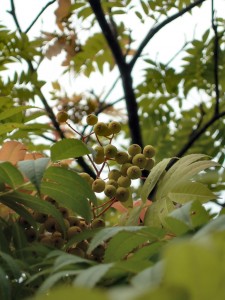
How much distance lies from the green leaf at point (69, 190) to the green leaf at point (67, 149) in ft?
0.08

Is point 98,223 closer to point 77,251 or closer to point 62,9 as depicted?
point 77,251

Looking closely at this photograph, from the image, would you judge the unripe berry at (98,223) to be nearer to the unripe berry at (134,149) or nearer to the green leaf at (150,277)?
the unripe berry at (134,149)

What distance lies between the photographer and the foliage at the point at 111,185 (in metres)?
0.46

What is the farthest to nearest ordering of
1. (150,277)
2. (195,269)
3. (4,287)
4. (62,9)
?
1. (62,9)
2. (4,287)
3. (150,277)
4. (195,269)

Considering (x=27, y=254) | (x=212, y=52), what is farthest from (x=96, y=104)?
(x=27, y=254)

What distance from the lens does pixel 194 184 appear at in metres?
0.91

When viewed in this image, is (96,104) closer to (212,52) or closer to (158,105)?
(158,105)

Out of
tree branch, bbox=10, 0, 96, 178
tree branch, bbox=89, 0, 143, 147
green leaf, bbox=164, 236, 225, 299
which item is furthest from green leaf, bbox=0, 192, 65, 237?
tree branch, bbox=89, 0, 143, 147

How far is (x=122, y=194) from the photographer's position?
981 mm

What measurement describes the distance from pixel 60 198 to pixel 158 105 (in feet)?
5.36

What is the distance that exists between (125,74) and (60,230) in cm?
143

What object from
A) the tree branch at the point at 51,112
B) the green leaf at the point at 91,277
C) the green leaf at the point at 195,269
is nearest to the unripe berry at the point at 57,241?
the green leaf at the point at 91,277

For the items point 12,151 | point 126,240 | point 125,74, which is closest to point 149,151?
point 12,151

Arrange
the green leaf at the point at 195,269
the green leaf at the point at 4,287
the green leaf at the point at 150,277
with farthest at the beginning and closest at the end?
1. the green leaf at the point at 4,287
2. the green leaf at the point at 150,277
3. the green leaf at the point at 195,269
